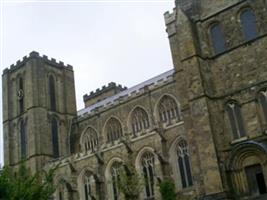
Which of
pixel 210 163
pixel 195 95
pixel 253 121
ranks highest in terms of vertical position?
pixel 195 95

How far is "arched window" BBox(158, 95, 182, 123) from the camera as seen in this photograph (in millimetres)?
40188

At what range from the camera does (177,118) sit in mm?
36844

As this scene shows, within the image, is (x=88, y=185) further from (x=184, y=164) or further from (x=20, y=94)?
(x=20, y=94)

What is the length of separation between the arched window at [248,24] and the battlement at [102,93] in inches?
1316

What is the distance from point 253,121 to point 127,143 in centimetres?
1550

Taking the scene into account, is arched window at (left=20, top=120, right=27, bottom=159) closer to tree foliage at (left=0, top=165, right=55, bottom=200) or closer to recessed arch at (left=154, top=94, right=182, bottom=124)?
recessed arch at (left=154, top=94, right=182, bottom=124)

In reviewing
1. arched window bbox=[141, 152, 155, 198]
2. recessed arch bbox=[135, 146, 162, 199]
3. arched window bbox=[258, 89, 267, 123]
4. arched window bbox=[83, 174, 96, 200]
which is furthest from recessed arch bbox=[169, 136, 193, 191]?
arched window bbox=[258, 89, 267, 123]

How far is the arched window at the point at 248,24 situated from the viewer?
2606 centimetres

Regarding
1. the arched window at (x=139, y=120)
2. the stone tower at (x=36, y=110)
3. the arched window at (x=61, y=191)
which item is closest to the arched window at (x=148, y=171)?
the arched window at (x=139, y=120)

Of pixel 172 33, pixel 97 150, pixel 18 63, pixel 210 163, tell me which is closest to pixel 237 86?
pixel 210 163

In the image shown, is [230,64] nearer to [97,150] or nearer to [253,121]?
[253,121]

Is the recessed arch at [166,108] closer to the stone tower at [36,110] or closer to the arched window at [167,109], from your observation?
the arched window at [167,109]

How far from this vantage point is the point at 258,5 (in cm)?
2620

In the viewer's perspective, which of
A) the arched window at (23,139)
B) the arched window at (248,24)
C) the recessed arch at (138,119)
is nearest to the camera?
the arched window at (248,24)
